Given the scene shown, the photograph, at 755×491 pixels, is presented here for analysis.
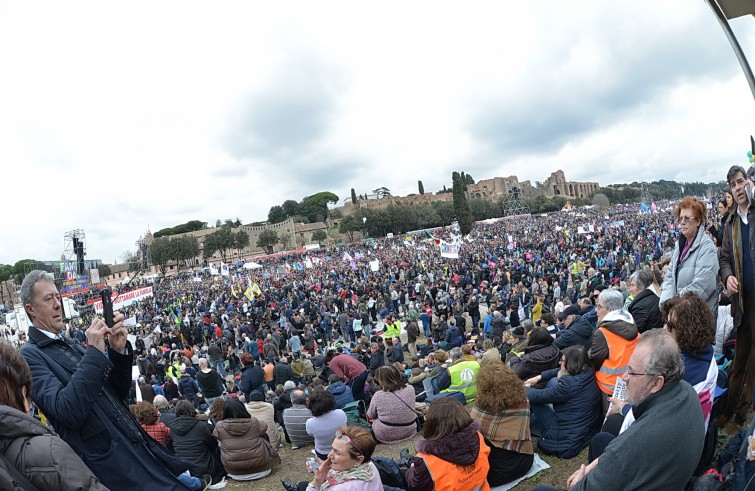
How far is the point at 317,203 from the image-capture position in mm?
124375

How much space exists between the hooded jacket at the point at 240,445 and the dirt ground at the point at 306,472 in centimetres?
19

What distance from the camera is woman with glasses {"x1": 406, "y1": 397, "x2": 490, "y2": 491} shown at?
2990 millimetres

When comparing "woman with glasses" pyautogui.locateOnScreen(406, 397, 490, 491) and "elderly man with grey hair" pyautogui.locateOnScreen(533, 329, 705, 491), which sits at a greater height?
"elderly man with grey hair" pyautogui.locateOnScreen(533, 329, 705, 491)

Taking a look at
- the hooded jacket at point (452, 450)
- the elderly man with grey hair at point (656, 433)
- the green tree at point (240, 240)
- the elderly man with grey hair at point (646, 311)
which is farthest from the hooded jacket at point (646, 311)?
the green tree at point (240, 240)

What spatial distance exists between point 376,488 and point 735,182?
3.39 metres

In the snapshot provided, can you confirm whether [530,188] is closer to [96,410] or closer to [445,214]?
[445,214]

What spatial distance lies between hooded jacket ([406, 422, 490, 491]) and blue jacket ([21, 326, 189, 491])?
5.30ft

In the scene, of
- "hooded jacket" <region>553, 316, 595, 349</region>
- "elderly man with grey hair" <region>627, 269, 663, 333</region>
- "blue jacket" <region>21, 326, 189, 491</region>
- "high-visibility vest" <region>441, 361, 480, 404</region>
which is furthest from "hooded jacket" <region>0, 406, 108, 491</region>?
"hooded jacket" <region>553, 316, 595, 349</region>

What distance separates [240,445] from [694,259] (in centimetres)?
463

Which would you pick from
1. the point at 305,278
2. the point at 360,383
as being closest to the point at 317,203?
the point at 305,278

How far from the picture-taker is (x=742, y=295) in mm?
3336

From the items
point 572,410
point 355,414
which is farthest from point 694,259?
point 355,414

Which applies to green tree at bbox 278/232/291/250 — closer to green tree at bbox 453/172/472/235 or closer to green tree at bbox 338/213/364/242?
green tree at bbox 338/213/364/242

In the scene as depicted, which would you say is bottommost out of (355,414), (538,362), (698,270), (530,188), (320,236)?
(355,414)
